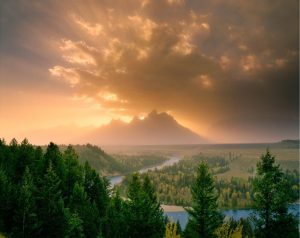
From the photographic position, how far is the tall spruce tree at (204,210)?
38562 mm

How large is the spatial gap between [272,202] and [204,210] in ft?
26.6

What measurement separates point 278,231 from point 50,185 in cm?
2998

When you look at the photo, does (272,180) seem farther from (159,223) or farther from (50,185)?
(50,185)

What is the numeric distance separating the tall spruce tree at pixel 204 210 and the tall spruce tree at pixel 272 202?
16.9 feet

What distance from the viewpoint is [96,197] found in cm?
6538

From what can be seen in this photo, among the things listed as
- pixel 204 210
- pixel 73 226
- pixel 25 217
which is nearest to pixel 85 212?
pixel 73 226

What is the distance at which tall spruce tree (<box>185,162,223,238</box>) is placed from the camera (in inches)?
1518

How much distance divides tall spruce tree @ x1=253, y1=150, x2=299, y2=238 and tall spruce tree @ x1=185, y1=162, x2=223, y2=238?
Result: 16.9ft

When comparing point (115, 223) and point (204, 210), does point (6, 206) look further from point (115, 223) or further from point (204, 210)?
point (204, 210)

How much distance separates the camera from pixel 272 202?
34844 mm

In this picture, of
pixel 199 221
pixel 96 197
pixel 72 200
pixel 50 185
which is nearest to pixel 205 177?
pixel 199 221

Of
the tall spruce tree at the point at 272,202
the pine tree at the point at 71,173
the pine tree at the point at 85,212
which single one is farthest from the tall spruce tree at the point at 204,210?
the pine tree at the point at 71,173

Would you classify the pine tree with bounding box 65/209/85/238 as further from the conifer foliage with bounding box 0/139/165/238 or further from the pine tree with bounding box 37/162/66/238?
the pine tree with bounding box 37/162/66/238

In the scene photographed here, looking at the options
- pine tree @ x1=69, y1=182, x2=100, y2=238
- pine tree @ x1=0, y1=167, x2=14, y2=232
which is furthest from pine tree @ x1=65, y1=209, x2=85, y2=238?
pine tree @ x1=0, y1=167, x2=14, y2=232
